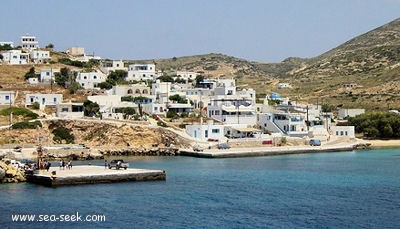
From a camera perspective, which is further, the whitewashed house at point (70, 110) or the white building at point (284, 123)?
the white building at point (284, 123)

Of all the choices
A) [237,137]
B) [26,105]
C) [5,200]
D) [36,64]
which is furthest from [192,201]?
[36,64]

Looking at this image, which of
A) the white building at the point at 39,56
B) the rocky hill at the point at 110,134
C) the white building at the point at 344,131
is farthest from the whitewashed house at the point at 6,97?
the white building at the point at 344,131

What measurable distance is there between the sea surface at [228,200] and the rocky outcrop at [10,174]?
1192 millimetres

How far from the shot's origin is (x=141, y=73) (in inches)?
3762

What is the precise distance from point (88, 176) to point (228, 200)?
1010 centimetres

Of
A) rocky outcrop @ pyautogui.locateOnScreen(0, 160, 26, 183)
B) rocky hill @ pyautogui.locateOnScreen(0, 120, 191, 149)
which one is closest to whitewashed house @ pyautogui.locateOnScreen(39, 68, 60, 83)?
rocky hill @ pyautogui.locateOnScreen(0, 120, 191, 149)

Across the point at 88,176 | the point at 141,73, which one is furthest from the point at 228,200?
the point at 141,73

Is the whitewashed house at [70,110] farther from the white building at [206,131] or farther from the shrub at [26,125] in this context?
the white building at [206,131]

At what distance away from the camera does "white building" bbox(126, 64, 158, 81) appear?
9456 cm

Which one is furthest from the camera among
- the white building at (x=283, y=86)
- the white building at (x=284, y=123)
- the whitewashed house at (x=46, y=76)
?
the white building at (x=283, y=86)

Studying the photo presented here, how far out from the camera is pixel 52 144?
209 feet

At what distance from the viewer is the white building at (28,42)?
354 ft

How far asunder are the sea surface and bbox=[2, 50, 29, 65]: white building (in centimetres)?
5030

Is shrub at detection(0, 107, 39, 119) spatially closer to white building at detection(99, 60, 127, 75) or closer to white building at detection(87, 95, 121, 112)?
white building at detection(87, 95, 121, 112)
